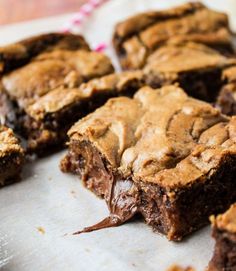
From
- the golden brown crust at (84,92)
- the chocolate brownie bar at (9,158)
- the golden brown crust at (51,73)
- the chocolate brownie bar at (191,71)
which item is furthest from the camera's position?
the chocolate brownie bar at (191,71)

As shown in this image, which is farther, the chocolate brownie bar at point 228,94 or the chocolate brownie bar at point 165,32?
the chocolate brownie bar at point 165,32

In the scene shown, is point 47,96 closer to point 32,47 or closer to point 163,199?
point 32,47

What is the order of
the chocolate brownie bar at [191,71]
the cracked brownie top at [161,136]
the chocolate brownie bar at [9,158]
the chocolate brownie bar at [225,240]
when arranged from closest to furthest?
1. the chocolate brownie bar at [225,240]
2. the cracked brownie top at [161,136]
3. the chocolate brownie bar at [9,158]
4. the chocolate brownie bar at [191,71]

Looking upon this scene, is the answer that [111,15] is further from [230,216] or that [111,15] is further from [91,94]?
[230,216]

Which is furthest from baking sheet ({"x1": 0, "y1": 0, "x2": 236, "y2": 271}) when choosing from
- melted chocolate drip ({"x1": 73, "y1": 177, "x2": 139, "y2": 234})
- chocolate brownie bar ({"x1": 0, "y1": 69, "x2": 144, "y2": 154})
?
chocolate brownie bar ({"x1": 0, "y1": 69, "x2": 144, "y2": 154})

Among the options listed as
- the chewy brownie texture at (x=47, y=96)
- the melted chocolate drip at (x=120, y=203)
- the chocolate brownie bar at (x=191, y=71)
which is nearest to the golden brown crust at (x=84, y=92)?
the chewy brownie texture at (x=47, y=96)

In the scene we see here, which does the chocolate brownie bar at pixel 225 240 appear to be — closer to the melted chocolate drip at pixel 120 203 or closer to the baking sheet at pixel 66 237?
the baking sheet at pixel 66 237

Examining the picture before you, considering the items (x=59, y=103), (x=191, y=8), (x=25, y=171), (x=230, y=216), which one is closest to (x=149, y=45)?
(x=191, y=8)
